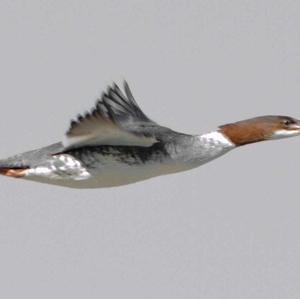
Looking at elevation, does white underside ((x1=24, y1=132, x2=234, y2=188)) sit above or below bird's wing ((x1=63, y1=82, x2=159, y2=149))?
below

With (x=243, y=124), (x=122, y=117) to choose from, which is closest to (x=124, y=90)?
(x=122, y=117)

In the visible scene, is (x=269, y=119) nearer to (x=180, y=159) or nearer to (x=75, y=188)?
(x=180, y=159)

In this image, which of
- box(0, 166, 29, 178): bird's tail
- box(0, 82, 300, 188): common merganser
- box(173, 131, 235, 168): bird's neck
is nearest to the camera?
box(0, 82, 300, 188): common merganser

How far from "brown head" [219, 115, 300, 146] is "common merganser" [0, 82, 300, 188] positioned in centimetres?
1

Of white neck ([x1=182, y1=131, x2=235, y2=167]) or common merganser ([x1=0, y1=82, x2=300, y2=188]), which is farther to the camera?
white neck ([x1=182, y1=131, x2=235, y2=167])

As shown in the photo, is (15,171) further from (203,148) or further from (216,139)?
(216,139)

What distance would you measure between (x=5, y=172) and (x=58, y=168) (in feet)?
2.32

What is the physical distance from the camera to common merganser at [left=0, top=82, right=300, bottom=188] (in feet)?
35.7

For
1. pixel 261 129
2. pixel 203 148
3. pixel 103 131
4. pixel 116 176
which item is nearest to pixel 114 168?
pixel 116 176

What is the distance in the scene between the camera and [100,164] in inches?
437

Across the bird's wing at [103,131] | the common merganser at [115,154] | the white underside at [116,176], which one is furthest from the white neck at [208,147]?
the bird's wing at [103,131]

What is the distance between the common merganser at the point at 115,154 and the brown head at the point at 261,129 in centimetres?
1

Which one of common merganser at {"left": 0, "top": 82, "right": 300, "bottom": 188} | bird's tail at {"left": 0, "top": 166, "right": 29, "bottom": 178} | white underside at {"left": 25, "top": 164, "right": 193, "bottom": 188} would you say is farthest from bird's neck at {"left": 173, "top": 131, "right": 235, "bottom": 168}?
bird's tail at {"left": 0, "top": 166, "right": 29, "bottom": 178}

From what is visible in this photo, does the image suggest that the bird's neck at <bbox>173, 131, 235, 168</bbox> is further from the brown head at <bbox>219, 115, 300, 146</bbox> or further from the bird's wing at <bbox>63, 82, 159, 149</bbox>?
the bird's wing at <bbox>63, 82, 159, 149</bbox>
